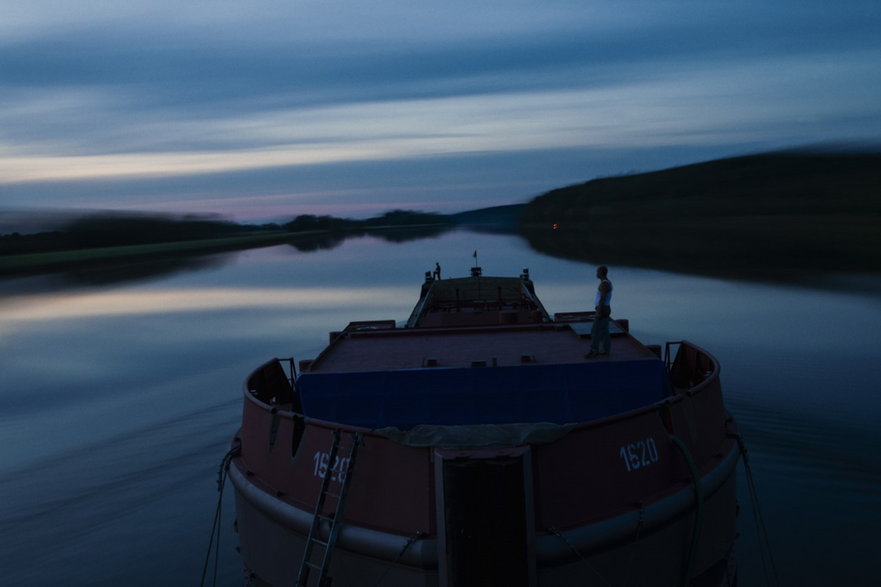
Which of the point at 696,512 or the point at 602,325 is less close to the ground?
the point at 602,325

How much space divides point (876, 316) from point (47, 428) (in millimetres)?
35907

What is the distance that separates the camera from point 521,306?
22938 millimetres

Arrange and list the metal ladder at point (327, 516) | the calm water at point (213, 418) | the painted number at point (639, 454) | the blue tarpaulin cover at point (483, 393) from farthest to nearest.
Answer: the calm water at point (213, 418) < the blue tarpaulin cover at point (483, 393) < the painted number at point (639, 454) < the metal ladder at point (327, 516)

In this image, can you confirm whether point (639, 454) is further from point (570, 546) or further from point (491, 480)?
point (491, 480)

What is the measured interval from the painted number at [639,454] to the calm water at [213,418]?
15.2 ft

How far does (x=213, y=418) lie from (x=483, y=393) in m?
13.7

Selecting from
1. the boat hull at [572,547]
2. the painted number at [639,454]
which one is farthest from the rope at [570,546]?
the painted number at [639,454]

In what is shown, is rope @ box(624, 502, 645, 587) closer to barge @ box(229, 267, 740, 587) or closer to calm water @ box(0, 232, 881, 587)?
barge @ box(229, 267, 740, 587)

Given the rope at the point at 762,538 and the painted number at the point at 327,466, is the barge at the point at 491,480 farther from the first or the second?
the rope at the point at 762,538

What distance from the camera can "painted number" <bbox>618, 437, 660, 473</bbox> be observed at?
759 centimetres

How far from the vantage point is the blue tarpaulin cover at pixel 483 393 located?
896 centimetres

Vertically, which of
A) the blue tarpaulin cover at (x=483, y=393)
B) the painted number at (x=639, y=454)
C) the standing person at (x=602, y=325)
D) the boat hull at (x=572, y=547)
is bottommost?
the boat hull at (x=572, y=547)

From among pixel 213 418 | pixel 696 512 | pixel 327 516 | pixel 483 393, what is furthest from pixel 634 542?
pixel 213 418

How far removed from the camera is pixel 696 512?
786cm
